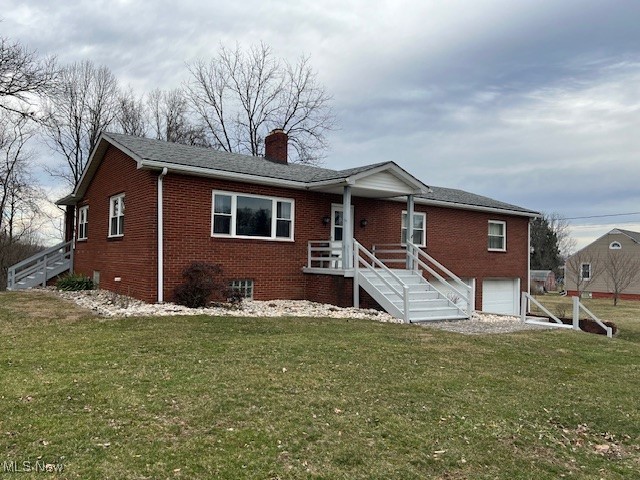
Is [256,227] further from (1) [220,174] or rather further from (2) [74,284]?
(2) [74,284]

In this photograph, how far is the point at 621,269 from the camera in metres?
39.4

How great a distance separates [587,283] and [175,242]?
41.6 metres

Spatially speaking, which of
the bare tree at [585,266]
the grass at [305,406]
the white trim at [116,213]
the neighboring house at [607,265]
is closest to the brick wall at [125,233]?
the white trim at [116,213]

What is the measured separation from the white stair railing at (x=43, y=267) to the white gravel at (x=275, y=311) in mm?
5588

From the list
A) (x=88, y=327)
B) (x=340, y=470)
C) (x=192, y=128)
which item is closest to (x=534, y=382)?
(x=340, y=470)

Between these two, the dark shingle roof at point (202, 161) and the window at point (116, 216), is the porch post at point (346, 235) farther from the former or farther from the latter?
the window at point (116, 216)

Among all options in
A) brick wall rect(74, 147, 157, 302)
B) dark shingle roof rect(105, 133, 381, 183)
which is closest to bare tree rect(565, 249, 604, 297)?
dark shingle roof rect(105, 133, 381, 183)

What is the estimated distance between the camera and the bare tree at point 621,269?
126 feet

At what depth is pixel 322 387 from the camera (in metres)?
5.36

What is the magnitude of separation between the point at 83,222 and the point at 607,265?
131 feet

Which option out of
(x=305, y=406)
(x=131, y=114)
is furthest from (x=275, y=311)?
(x=131, y=114)

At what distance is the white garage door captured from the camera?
19344 millimetres

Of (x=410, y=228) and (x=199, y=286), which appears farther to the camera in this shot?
(x=410, y=228)

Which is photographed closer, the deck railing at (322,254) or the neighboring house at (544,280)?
the deck railing at (322,254)
